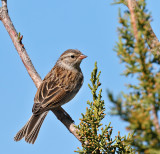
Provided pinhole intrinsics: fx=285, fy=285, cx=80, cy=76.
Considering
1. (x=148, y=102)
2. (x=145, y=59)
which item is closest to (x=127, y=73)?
(x=145, y=59)

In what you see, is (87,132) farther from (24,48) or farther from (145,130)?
(24,48)

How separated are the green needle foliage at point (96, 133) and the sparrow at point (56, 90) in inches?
82.8

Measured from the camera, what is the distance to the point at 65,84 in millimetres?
7246

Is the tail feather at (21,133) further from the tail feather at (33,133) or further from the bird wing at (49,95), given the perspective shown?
the bird wing at (49,95)

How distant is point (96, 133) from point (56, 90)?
3.07 m

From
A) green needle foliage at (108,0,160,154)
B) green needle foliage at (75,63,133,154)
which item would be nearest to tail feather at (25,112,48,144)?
green needle foliage at (75,63,133,154)

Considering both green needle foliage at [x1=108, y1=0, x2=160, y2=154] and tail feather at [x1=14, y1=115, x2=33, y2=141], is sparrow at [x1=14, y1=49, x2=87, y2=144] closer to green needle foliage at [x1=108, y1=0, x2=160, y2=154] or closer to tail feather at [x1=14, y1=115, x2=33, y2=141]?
tail feather at [x1=14, y1=115, x2=33, y2=141]

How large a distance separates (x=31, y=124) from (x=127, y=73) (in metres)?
4.17

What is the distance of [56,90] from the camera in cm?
694

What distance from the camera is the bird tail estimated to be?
6000mm

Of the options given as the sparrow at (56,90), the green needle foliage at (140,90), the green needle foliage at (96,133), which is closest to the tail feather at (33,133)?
the sparrow at (56,90)

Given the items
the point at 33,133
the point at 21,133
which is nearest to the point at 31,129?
the point at 33,133

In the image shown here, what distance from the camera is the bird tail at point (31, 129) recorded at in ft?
19.7

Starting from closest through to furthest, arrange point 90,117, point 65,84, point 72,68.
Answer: point 90,117, point 65,84, point 72,68
